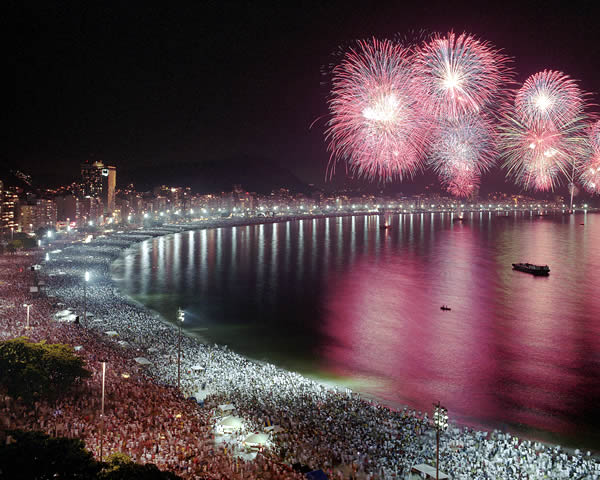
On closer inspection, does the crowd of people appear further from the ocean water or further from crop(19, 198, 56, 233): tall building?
crop(19, 198, 56, 233): tall building

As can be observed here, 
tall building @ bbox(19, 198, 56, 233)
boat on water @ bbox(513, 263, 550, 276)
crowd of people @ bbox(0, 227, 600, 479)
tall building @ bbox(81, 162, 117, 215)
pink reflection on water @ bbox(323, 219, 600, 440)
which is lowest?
pink reflection on water @ bbox(323, 219, 600, 440)

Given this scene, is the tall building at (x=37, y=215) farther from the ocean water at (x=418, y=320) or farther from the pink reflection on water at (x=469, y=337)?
the pink reflection on water at (x=469, y=337)

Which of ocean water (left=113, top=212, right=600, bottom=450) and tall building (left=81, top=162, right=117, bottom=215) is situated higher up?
tall building (left=81, top=162, right=117, bottom=215)

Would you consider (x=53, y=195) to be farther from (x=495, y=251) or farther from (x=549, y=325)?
(x=549, y=325)

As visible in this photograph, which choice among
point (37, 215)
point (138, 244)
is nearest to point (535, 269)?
point (138, 244)

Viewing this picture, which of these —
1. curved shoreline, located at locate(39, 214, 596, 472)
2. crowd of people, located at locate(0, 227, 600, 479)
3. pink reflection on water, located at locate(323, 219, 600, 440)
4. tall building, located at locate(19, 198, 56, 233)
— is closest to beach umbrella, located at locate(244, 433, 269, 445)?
crowd of people, located at locate(0, 227, 600, 479)

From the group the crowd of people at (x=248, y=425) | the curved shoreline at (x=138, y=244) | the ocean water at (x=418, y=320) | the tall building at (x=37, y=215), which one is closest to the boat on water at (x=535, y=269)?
the ocean water at (x=418, y=320)

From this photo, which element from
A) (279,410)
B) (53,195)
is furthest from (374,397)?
(53,195)

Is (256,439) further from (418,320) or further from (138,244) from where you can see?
(138,244)
